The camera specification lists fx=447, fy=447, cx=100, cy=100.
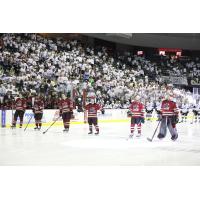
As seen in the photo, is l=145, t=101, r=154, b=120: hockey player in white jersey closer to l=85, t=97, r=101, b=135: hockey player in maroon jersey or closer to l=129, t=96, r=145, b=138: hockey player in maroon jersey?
l=129, t=96, r=145, b=138: hockey player in maroon jersey

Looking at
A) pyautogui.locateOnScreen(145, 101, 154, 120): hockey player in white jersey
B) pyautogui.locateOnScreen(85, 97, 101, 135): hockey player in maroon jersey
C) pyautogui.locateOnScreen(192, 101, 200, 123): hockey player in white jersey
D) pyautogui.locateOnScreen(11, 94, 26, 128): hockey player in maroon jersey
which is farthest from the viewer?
pyautogui.locateOnScreen(11, 94, 26, 128): hockey player in maroon jersey

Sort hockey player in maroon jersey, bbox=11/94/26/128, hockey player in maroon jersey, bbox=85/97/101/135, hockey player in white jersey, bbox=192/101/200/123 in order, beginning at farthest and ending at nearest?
1. hockey player in maroon jersey, bbox=11/94/26/128
2. hockey player in white jersey, bbox=192/101/200/123
3. hockey player in maroon jersey, bbox=85/97/101/135

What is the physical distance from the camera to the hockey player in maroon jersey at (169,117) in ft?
23.2

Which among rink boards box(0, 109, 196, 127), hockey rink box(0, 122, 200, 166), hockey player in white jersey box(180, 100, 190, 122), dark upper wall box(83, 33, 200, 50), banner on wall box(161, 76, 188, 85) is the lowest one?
hockey rink box(0, 122, 200, 166)

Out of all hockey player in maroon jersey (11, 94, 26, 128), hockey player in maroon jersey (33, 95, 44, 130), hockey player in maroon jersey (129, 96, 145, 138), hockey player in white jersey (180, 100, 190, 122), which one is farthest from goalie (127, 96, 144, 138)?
hockey player in maroon jersey (11, 94, 26, 128)

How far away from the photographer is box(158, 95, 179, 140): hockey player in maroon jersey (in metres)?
7.06

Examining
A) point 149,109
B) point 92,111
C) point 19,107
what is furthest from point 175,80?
point 19,107

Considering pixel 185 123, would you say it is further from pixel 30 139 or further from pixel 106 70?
pixel 30 139

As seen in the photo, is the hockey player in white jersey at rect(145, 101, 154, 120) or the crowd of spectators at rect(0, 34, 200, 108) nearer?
the hockey player in white jersey at rect(145, 101, 154, 120)

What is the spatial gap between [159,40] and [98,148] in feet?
6.40

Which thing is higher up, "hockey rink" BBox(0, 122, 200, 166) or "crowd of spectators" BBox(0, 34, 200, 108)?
A: "crowd of spectators" BBox(0, 34, 200, 108)

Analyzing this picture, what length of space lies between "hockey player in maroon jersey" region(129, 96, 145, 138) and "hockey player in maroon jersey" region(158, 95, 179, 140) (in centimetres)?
33

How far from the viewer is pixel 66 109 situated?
24.1 ft

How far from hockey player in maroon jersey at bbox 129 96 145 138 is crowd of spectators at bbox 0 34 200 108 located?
114 millimetres
